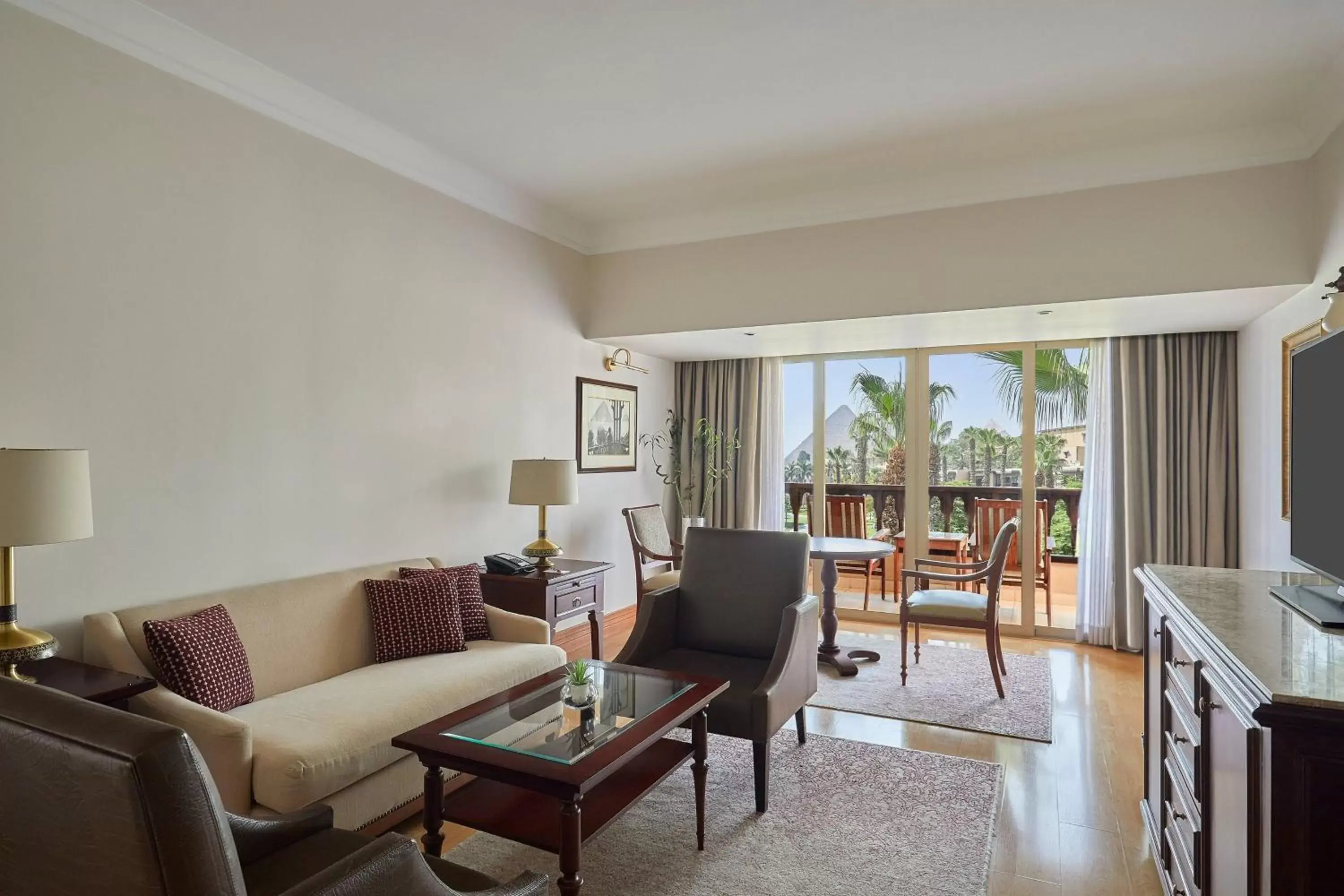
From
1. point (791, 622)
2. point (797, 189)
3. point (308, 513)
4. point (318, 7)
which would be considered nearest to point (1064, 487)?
point (797, 189)

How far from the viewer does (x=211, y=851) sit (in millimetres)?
1035

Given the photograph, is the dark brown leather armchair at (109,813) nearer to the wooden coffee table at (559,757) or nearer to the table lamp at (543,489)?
the wooden coffee table at (559,757)

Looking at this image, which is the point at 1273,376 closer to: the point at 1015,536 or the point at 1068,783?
the point at 1015,536

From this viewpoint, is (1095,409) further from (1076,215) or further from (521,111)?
(521,111)

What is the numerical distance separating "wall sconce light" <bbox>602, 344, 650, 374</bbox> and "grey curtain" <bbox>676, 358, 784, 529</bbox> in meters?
0.76

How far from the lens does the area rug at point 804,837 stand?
236 cm

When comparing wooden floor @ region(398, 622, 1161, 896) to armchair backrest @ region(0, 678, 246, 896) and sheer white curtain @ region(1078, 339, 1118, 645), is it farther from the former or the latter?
armchair backrest @ region(0, 678, 246, 896)

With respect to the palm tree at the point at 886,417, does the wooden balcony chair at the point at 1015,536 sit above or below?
below

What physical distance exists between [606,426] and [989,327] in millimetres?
2696

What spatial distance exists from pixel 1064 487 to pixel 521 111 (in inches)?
175

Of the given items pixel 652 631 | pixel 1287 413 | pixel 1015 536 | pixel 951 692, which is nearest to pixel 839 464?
pixel 1015 536

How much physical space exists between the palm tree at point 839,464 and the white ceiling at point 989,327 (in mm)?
817

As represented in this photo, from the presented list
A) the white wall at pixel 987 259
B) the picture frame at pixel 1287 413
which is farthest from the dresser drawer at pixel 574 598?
the picture frame at pixel 1287 413

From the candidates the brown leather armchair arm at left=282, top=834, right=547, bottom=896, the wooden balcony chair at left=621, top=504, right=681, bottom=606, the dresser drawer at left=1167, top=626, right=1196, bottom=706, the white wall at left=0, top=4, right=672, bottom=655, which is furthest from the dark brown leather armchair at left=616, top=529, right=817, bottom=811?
the brown leather armchair arm at left=282, top=834, right=547, bottom=896
